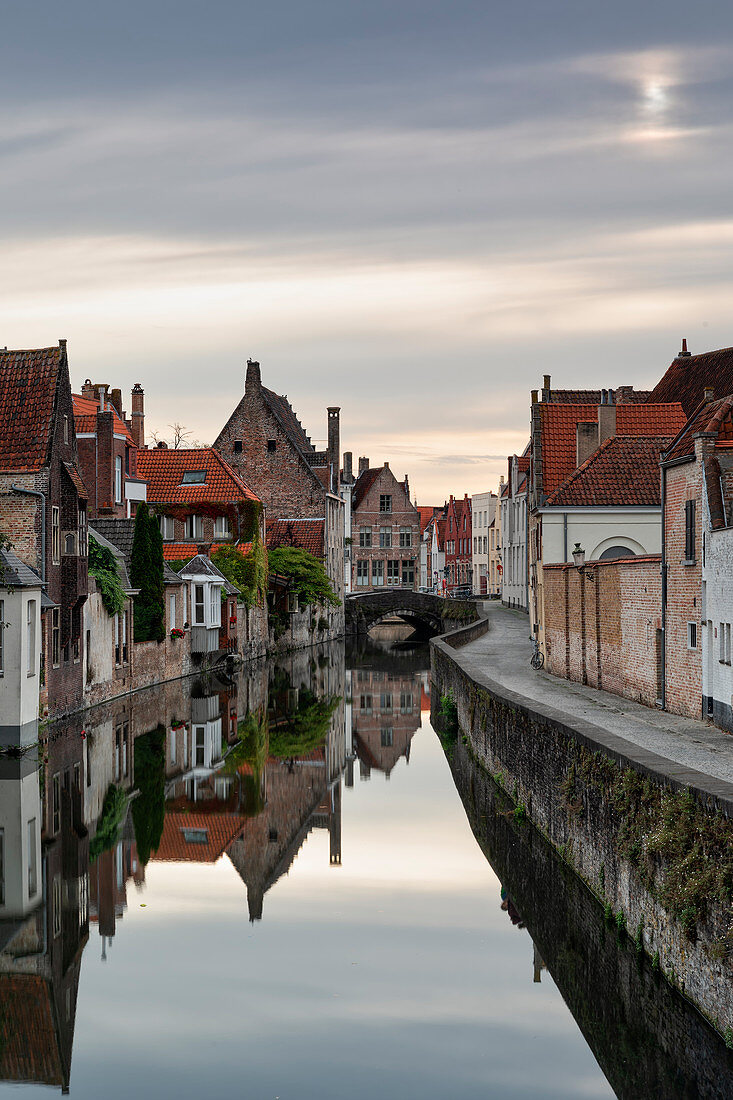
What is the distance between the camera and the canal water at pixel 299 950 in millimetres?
9938

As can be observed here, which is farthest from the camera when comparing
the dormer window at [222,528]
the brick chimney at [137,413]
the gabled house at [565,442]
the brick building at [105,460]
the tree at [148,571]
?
the brick chimney at [137,413]

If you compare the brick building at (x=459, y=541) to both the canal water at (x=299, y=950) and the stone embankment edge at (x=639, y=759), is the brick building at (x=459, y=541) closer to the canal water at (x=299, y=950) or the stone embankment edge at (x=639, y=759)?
the canal water at (x=299, y=950)

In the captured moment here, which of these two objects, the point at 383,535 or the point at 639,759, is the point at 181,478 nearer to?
the point at 639,759

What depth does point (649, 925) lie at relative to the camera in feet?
36.9

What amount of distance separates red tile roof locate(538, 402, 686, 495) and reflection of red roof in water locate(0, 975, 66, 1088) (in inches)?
1075

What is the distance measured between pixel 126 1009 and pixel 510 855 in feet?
22.9

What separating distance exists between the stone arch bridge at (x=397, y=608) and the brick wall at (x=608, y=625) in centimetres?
3645

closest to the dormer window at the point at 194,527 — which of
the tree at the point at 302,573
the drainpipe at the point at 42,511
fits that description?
the tree at the point at 302,573

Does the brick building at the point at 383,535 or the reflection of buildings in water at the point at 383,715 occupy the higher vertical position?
the brick building at the point at 383,535

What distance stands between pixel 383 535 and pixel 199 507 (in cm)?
4759

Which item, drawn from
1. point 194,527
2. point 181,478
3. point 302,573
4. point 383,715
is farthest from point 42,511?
point 302,573

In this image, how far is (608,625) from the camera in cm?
2472

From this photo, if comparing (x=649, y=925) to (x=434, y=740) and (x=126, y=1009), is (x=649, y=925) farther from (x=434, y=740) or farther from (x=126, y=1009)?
(x=434, y=740)

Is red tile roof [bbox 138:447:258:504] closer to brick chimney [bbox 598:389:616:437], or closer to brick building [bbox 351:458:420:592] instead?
brick chimney [bbox 598:389:616:437]
